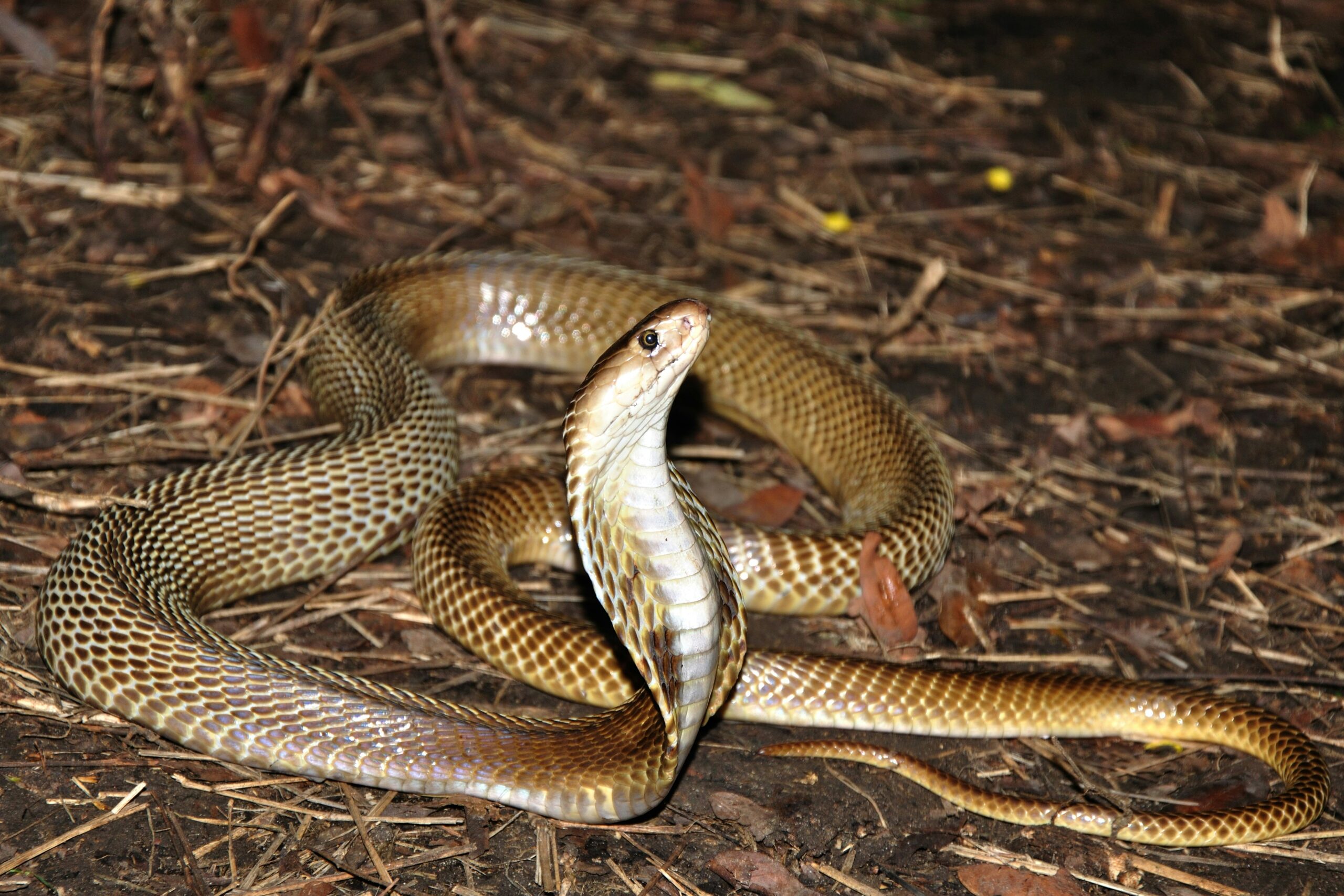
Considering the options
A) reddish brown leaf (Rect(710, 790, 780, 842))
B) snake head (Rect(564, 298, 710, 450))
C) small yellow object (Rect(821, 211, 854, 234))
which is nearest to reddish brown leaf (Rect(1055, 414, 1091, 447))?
small yellow object (Rect(821, 211, 854, 234))

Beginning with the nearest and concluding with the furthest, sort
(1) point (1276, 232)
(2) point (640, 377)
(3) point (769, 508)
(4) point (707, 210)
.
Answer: (2) point (640, 377) → (3) point (769, 508) → (4) point (707, 210) → (1) point (1276, 232)

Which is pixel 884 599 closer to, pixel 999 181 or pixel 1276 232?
pixel 999 181

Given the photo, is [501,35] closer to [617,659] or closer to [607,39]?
[607,39]

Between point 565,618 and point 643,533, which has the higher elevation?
point 643,533

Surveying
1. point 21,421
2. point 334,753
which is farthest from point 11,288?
point 334,753

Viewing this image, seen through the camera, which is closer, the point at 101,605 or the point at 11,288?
the point at 101,605

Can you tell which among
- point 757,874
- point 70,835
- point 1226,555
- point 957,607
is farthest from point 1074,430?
point 70,835

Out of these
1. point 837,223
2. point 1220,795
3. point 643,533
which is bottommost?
point 1220,795
